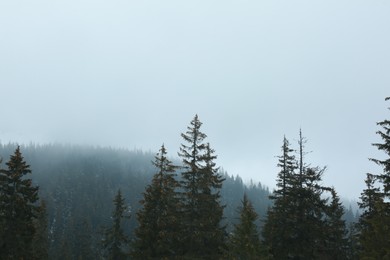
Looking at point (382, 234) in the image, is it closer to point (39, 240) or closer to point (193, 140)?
point (193, 140)

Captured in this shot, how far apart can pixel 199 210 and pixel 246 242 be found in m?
5.69

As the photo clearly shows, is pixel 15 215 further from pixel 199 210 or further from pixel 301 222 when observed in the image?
pixel 301 222

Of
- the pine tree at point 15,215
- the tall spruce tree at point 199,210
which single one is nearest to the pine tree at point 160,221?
the tall spruce tree at point 199,210

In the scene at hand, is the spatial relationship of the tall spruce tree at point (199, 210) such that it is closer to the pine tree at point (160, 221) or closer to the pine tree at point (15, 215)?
the pine tree at point (160, 221)

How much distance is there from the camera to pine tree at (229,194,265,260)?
18.9m

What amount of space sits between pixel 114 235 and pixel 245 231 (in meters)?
22.2

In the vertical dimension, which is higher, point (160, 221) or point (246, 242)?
point (160, 221)

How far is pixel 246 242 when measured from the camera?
19.2m

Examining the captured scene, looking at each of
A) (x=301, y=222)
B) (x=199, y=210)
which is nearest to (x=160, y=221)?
(x=199, y=210)

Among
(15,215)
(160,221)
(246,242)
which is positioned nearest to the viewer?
(246,242)

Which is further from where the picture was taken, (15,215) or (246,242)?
(15,215)

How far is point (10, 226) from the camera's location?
24672 mm

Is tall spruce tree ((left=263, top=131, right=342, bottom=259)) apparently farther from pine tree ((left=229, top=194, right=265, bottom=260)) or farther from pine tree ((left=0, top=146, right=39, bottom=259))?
pine tree ((left=0, top=146, right=39, bottom=259))

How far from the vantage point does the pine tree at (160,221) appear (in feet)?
82.7
